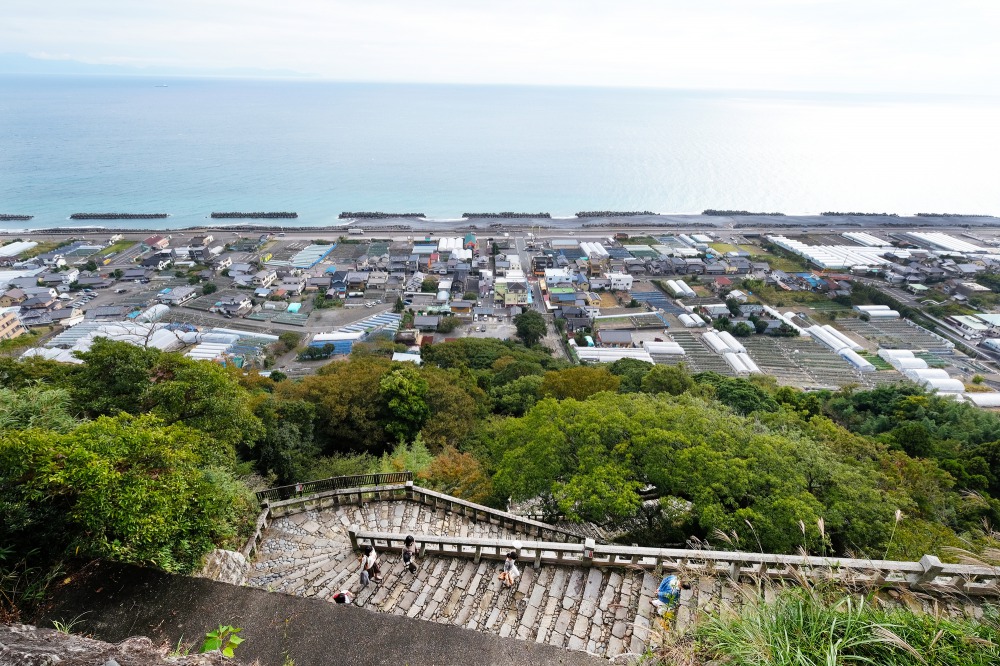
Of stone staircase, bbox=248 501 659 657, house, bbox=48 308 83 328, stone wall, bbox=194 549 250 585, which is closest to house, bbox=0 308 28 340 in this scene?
house, bbox=48 308 83 328

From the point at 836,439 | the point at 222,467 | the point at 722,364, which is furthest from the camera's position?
the point at 722,364

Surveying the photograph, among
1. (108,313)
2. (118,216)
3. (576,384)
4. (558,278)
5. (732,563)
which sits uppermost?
(118,216)

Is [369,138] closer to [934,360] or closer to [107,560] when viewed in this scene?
[934,360]

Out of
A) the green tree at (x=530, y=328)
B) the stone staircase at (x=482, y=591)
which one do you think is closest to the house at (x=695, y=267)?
the green tree at (x=530, y=328)

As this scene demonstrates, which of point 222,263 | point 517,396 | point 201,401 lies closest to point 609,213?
point 222,263

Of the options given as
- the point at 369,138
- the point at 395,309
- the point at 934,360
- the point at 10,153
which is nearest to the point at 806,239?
the point at 934,360

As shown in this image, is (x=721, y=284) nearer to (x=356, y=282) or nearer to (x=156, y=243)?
(x=356, y=282)
